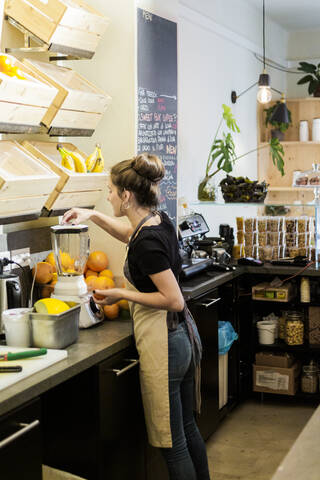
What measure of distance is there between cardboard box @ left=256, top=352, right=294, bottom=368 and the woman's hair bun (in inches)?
82.4

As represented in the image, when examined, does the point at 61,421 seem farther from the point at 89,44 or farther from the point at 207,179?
the point at 207,179

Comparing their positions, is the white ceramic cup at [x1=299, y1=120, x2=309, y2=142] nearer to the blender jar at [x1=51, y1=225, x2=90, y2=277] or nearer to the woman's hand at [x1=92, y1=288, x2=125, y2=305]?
the blender jar at [x1=51, y1=225, x2=90, y2=277]

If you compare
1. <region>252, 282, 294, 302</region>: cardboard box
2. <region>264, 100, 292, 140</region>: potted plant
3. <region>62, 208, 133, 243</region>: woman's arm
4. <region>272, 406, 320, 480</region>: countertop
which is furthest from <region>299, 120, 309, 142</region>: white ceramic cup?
<region>272, 406, 320, 480</region>: countertop

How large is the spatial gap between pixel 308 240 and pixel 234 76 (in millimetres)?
2492

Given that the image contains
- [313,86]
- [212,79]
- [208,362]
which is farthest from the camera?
[313,86]

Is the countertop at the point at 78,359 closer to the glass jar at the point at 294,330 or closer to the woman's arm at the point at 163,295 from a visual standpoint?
the woman's arm at the point at 163,295

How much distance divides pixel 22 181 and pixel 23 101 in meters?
0.31

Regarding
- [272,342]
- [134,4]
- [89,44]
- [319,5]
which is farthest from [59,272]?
[319,5]

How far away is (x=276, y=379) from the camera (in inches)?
164

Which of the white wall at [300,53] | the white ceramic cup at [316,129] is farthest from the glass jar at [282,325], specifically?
the white wall at [300,53]

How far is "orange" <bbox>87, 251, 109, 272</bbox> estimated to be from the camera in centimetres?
312

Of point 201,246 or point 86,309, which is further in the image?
point 201,246

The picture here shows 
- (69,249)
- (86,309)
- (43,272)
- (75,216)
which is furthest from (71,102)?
(86,309)

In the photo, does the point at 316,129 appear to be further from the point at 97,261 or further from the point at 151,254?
the point at 151,254
